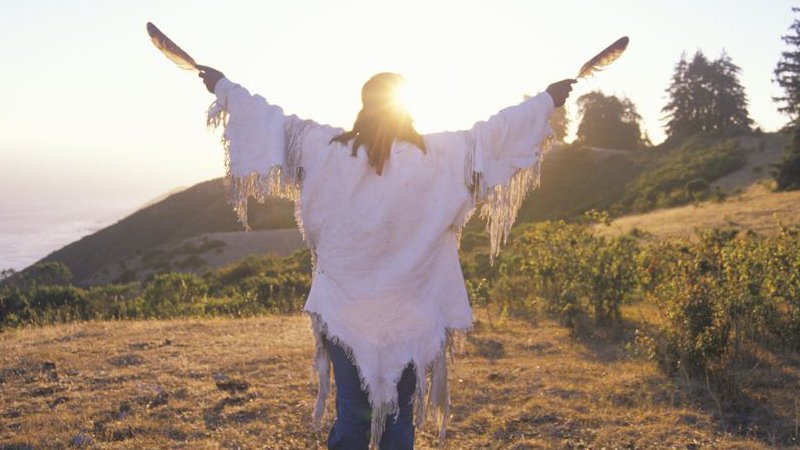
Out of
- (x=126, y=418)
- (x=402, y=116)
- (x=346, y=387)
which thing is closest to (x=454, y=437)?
(x=346, y=387)

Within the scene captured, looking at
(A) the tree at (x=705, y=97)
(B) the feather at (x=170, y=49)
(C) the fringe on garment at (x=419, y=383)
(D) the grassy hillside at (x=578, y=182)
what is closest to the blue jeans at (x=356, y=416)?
(C) the fringe on garment at (x=419, y=383)

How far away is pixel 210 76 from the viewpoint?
9.71 feet

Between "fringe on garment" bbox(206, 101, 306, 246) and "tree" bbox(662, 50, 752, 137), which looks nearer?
"fringe on garment" bbox(206, 101, 306, 246)

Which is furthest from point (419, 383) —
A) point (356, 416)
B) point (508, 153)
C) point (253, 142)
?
point (253, 142)

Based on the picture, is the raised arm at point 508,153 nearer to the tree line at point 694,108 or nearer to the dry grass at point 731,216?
the dry grass at point 731,216

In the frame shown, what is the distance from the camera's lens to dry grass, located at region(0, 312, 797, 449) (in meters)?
4.05

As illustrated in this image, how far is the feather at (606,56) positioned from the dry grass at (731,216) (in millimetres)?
10651

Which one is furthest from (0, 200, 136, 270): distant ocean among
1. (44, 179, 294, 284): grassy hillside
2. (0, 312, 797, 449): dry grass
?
(0, 312, 797, 449): dry grass

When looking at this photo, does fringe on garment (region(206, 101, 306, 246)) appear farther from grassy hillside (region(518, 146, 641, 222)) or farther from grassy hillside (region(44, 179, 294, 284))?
grassy hillside (region(44, 179, 294, 284))

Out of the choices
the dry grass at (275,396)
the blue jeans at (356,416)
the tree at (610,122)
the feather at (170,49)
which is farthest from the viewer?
the tree at (610,122)

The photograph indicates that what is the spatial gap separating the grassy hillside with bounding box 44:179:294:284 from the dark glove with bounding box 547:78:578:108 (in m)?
34.3

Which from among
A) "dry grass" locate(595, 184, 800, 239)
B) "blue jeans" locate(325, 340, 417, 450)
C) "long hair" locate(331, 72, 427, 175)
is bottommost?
"blue jeans" locate(325, 340, 417, 450)

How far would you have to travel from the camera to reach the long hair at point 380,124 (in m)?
2.57

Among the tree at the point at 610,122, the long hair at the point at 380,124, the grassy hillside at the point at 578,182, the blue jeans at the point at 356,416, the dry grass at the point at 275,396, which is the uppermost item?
the tree at the point at 610,122
